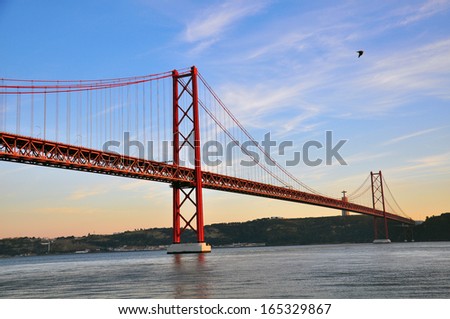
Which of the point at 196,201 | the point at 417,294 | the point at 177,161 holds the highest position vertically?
the point at 177,161

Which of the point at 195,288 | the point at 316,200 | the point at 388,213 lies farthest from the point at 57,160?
the point at 388,213

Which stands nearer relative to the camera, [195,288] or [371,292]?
[371,292]

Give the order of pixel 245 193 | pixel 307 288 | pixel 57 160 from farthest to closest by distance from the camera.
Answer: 1. pixel 245 193
2. pixel 57 160
3. pixel 307 288
